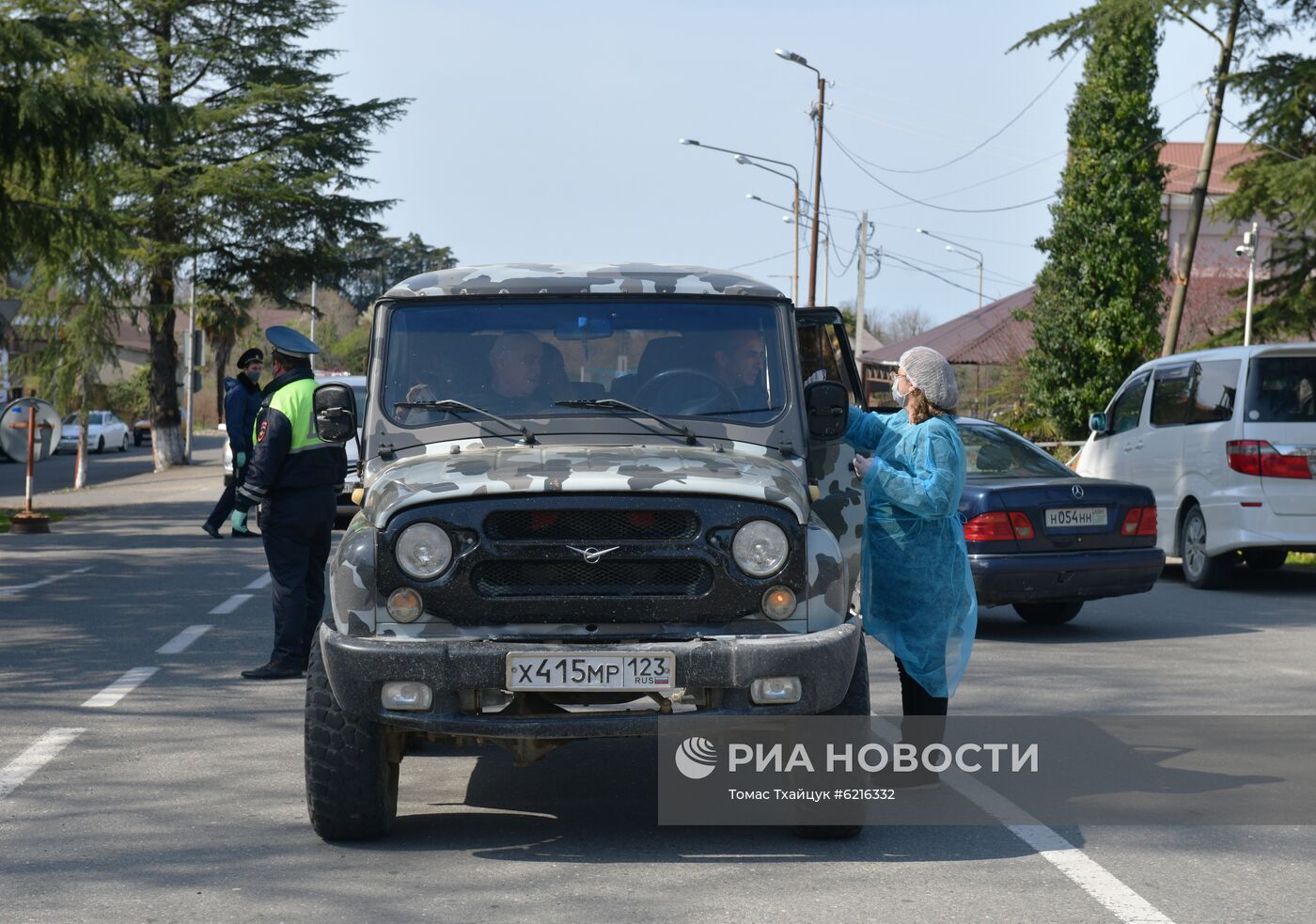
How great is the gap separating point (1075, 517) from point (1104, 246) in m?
24.7

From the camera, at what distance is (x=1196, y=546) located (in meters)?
15.6

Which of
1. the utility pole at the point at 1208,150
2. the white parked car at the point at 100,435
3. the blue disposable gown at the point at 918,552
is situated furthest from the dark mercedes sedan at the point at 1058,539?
the white parked car at the point at 100,435

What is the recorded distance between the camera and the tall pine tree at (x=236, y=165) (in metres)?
39.8

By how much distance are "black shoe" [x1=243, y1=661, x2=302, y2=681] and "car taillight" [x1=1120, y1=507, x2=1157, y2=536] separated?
5707 millimetres

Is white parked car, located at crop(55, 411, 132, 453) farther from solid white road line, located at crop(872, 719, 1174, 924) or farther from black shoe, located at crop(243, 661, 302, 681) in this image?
solid white road line, located at crop(872, 719, 1174, 924)

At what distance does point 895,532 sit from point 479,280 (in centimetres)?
191

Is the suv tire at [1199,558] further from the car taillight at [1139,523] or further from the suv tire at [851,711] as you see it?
the suv tire at [851,711]

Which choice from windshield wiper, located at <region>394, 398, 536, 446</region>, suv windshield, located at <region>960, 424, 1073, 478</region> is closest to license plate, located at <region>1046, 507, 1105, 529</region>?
suv windshield, located at <region>960, 424, 1073, 478</region>

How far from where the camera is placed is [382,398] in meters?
6.67

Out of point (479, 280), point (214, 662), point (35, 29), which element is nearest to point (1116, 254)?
point (35, 29)

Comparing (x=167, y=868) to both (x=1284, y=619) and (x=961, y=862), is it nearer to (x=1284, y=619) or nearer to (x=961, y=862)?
(x=961, y=862)

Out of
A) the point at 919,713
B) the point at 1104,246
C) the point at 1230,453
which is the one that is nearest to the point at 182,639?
the point at 919,713

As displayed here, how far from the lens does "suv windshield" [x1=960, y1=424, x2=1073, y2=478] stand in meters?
12.6

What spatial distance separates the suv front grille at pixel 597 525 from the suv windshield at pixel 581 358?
36.6 inches
